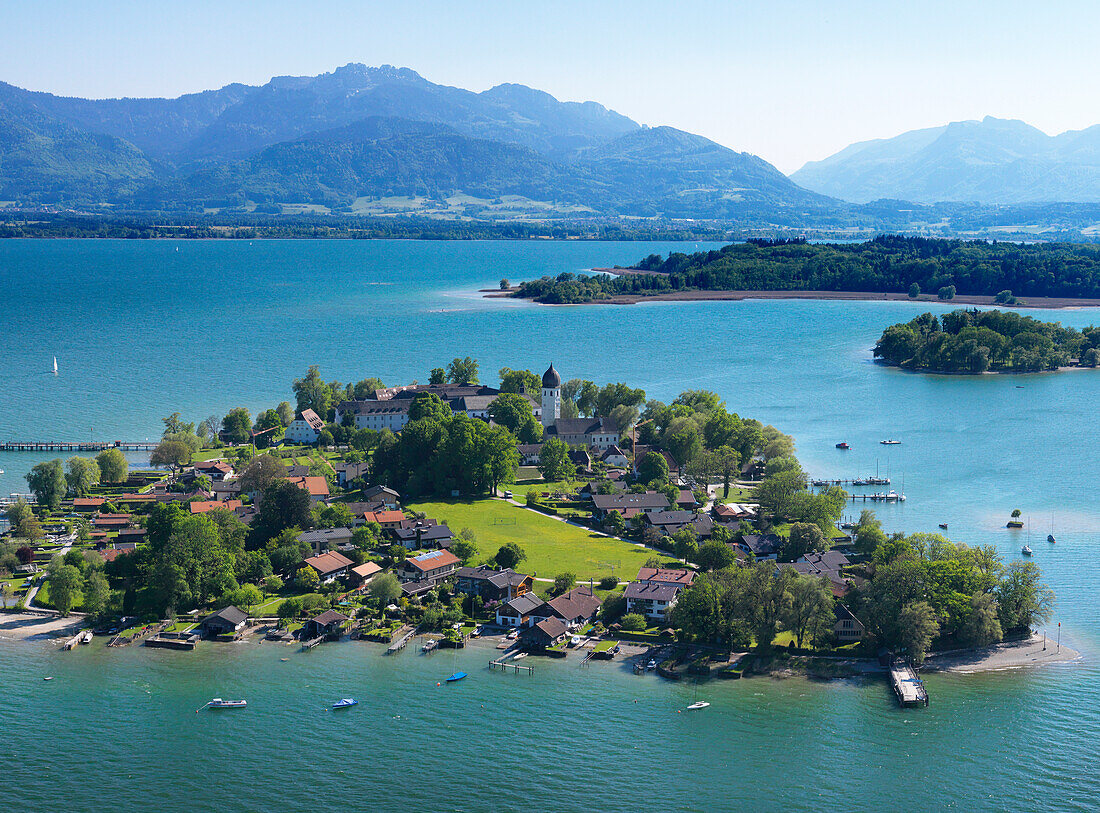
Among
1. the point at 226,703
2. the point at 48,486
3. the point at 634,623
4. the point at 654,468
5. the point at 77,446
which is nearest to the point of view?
the point at 226,703

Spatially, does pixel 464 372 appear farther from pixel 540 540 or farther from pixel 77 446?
pixel 540 540

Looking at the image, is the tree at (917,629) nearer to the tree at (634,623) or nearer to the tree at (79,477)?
the tree at (634,623)

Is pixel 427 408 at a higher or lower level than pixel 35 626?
higher

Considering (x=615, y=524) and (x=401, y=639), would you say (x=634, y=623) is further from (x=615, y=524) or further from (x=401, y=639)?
(x=615, y=524)

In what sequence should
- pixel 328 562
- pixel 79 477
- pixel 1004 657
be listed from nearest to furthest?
pixel 1004 657
pixel 328 562
pixel 79 477

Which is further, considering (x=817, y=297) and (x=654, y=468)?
(x=817, y=297)

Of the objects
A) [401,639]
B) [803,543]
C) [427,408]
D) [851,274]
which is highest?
[851,274]

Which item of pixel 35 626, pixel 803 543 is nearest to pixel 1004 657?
pixel 803 543
